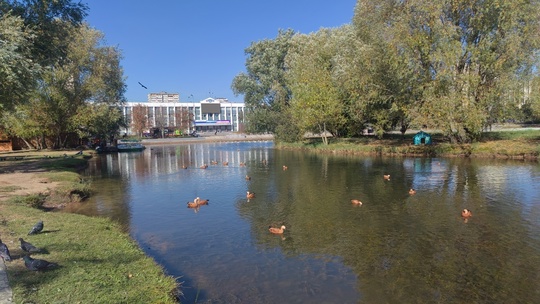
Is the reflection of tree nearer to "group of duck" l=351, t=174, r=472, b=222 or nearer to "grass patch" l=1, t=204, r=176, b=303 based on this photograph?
"group of duck" l=351, t=174, r=472, b=222

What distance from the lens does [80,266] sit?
8.56 m

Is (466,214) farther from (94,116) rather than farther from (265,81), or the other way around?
(265,81)

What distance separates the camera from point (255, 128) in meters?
71.7

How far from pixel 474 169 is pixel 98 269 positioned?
27318mm

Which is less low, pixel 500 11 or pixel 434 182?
pixel 500 11

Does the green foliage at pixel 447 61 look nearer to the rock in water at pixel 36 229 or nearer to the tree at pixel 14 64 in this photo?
the tree at pixel 14 64

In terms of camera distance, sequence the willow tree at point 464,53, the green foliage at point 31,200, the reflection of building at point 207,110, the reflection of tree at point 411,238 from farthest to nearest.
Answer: the reflection of building at point 207,110, the willow tree at point 464,53, the green foliage at point 31,200, the reflection of tree at point 411,238

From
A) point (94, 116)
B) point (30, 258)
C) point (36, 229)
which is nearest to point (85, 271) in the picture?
point (30, 258)

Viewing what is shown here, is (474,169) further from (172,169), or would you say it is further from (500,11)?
(172,169)

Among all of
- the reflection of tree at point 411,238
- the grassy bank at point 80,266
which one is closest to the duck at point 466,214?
the reflection of tree at point 411,238

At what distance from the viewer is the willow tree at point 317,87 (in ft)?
158

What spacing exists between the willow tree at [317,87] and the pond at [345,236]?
23390 millimetres

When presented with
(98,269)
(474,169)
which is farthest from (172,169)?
(98,269)

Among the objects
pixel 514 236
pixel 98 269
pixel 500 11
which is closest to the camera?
pixel 98 269
